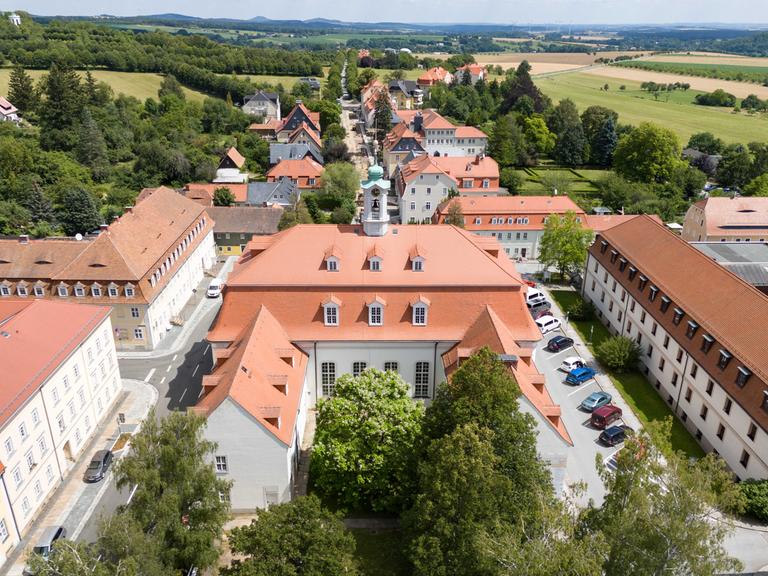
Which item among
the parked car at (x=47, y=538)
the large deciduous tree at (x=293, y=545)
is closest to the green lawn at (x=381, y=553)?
the large deciduous tree at (x=293, y=545)

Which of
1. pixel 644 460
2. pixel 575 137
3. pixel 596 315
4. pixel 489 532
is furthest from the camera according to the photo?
pixel 575 137

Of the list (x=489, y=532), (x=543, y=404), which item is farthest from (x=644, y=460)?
(x=543, y=404)

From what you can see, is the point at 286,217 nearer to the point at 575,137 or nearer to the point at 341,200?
the point at 341,200

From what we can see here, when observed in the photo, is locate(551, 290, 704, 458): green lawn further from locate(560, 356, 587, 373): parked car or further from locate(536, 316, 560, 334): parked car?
locate(536, 316, 560, 334): parked car

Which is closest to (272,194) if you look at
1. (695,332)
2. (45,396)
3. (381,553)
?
(45,396)

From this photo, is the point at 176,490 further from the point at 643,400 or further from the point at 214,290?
the point at 214,290
